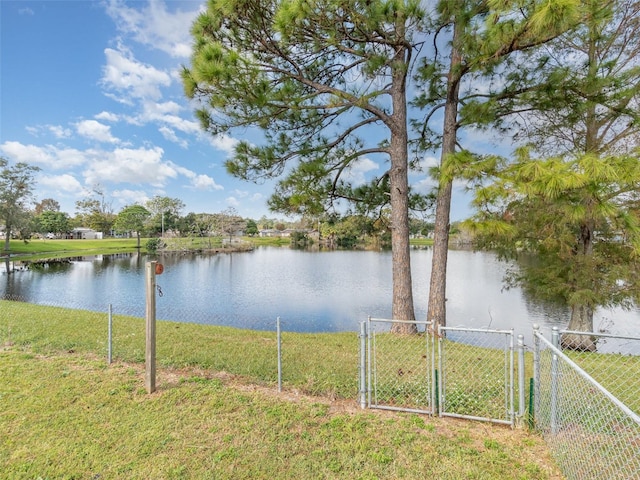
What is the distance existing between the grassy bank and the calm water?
17.8ft

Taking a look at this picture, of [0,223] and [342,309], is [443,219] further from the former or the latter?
[0,223]

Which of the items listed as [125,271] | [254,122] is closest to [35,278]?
[125,271]

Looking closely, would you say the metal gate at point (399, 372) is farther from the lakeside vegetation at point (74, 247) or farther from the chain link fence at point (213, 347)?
the lakeside vegetation at point (74, 247)

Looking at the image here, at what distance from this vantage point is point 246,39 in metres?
4.54

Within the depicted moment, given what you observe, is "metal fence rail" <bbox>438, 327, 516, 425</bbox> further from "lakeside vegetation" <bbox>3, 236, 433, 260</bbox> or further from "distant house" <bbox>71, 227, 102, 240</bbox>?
"distant house" <bbox>71, 227, 102, 240</bbox>

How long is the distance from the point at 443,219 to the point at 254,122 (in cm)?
366

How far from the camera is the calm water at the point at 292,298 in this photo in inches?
367

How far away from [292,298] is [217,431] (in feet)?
33.5

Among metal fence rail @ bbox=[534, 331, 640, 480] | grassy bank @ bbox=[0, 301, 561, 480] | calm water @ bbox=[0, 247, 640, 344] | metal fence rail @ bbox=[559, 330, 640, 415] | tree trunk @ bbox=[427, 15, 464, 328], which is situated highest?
tree trunk @ bbox=[427, 15, 464, 328]

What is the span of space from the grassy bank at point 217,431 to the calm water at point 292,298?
17.8ft

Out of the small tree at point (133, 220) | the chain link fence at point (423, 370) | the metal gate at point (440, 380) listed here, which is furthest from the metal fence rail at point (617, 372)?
the small tree at point (133, 220)

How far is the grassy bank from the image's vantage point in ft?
6.31

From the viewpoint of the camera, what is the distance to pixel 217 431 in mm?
2320

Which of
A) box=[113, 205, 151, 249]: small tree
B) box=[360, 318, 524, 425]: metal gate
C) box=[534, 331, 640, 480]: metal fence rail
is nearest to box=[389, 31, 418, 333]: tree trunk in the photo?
box=[360, 318, 524, 425]: metal gate
